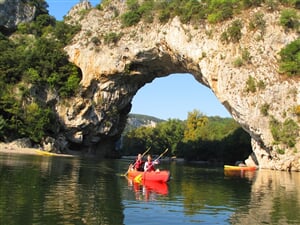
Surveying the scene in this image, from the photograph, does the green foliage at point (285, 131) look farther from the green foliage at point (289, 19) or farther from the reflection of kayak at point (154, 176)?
the reflection of kayak at point (154, 176)

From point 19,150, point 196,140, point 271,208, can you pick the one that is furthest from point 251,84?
point 196,140

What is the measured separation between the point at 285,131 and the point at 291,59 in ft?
24.4

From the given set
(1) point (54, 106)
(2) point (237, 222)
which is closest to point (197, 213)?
(2) point (237, 222)

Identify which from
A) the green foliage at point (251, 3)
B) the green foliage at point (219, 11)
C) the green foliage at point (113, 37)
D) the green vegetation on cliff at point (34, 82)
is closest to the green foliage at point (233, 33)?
the green foliage at point (219, 11)

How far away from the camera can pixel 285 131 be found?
36938 mm

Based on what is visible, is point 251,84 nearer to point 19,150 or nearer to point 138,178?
point 138,178

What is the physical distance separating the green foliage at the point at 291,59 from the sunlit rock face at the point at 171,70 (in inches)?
32.0

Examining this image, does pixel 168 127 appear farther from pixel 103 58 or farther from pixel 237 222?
pixel 237 222

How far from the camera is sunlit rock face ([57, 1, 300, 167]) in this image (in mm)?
39344

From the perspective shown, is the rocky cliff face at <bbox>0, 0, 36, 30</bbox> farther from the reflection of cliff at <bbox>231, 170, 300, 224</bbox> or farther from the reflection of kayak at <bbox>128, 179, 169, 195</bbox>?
the reflection of cliff at <bbox>231, 170, 300, 224</bbox>

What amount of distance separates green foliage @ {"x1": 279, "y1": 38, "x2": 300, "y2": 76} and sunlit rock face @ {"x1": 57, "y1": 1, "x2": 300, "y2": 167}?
81 cm

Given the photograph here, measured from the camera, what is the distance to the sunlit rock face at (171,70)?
3934 centimetres

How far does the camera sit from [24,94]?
5384cm

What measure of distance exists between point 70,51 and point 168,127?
49786 millimetres
